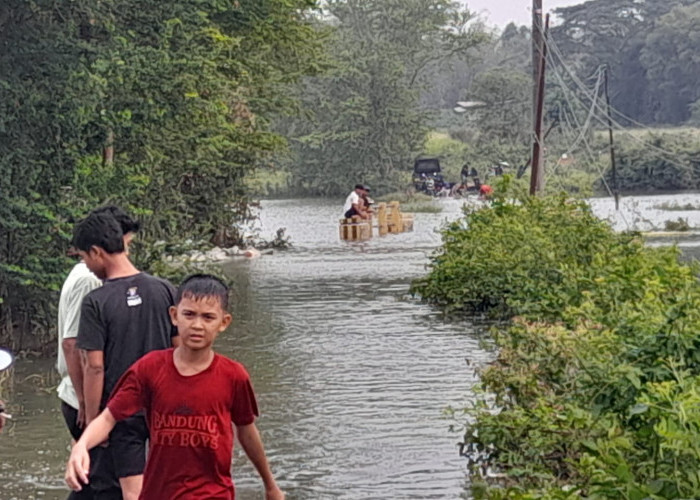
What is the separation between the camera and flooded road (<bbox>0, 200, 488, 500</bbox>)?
9523mm

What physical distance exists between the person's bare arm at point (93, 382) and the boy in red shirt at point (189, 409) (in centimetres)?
86

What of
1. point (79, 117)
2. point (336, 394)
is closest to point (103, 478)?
point (336, 394)

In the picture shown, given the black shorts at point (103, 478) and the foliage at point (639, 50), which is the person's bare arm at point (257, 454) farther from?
the foliage at point (639, 50)

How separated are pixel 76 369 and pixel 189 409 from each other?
148 centimetres

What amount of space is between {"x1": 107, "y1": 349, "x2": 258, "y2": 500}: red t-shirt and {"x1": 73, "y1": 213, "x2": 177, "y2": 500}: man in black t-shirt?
0.98 meters

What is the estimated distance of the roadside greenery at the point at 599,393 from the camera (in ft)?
21.5

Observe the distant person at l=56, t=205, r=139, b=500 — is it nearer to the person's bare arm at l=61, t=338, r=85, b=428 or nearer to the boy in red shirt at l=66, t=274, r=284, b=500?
the person's bare arm at l=61, t=338, r=85, b=428

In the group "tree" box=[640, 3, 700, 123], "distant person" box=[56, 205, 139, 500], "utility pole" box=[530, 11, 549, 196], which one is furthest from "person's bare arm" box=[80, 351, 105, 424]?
"tree" box=[640, 3, 700, 123]

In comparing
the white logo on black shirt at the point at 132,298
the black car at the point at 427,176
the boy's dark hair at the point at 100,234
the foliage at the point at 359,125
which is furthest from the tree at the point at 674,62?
the white logo on black shirt at the point at 132,298

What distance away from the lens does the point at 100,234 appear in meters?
6.90

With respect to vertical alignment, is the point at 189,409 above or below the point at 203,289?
below

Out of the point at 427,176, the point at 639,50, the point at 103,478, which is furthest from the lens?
the point at 639,50

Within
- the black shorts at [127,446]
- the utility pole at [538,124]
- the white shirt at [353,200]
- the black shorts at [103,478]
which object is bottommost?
the black shorts at [103,478]

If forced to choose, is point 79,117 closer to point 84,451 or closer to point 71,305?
point 71,305
